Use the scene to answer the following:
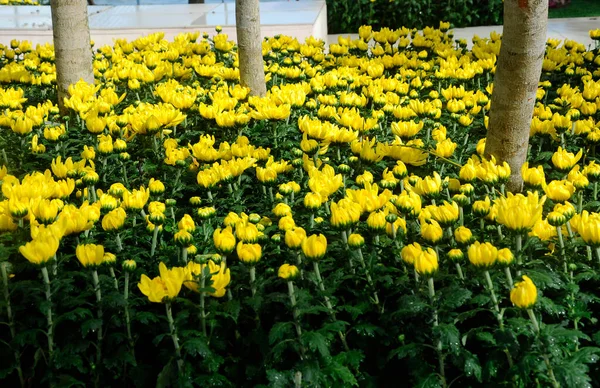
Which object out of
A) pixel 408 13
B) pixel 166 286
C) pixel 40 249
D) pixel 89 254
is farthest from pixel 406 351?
pixel 408 13

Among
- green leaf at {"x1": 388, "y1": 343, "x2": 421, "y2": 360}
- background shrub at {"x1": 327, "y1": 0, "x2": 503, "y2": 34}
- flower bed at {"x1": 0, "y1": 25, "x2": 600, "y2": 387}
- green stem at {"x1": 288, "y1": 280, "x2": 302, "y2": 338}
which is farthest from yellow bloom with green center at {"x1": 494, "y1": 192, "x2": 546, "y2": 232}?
background shrub at {"x1": 327, "y1": 0, "x2": 503, "y2": 34}

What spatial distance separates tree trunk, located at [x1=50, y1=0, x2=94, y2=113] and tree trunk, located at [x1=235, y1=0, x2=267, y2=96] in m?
1.05

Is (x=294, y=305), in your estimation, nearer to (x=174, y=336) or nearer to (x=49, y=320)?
(x=174, y=336)

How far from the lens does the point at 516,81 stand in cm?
337

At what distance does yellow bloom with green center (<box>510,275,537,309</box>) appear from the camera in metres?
2.09

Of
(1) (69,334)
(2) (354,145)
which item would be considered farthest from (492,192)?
(1) (69,334)

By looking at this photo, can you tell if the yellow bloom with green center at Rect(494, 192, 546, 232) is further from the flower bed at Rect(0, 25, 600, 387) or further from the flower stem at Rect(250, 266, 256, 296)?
the flower stem at Rect(250, 266, 256, 296)

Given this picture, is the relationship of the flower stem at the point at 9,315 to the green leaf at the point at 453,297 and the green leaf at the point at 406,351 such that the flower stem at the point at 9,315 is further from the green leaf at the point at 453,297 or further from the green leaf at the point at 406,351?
the green leaf at the point at 453,297

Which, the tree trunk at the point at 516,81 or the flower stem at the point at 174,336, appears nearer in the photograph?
the flower stem at the point at 174,336

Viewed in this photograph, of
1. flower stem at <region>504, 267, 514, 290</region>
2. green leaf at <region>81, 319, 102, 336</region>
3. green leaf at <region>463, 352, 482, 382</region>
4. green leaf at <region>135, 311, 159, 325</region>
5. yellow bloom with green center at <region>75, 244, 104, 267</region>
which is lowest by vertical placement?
green leaf at <region>463, 352, 482, 382</region>

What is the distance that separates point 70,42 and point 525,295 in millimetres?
3674

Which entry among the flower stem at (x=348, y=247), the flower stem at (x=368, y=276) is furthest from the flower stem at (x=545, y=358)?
the flower stem at (x=348, y=247)

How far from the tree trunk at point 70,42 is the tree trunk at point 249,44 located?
1.05 meters

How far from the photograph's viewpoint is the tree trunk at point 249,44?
471cm
